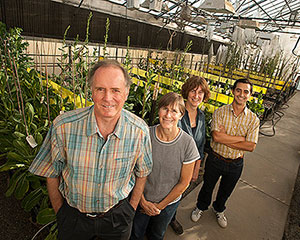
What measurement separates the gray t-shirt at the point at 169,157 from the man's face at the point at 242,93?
71 centimetres

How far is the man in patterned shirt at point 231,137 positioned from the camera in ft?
5.44

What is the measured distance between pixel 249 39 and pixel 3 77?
4.78 m

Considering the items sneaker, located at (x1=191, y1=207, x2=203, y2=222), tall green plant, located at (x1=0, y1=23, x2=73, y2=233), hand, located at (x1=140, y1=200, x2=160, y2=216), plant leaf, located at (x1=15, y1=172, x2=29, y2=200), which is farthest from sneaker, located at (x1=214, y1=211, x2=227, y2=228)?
plant leaf, located at (x1=15, y1=172, x2=29, y2=200)

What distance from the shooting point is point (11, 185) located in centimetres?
155

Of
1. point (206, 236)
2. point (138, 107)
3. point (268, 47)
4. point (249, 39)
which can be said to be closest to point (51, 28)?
point (138, 107)

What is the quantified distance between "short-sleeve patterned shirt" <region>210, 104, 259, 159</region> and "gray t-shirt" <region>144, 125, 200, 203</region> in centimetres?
64

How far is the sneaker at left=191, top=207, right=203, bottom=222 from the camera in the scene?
79.4 inches

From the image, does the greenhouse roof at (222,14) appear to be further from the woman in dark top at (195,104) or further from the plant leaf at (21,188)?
the plant leaf at (21,188)

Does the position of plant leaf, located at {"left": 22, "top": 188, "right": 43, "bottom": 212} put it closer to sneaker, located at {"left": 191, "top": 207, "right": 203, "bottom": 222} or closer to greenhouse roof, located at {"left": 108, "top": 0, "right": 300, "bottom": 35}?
sneaker, located at {"left": 191, "top": 207, "right": 203, "bottom": 222}

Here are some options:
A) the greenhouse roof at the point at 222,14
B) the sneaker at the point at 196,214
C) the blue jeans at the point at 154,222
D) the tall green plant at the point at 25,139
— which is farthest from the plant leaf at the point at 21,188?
the greenhouse roof at the point at 222,14

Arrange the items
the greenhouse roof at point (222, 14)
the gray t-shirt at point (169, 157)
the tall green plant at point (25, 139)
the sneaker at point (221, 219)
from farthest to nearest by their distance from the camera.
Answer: the greenhouse roof at point (222, 14) < the sneaker at point (221, 219) < the tall green plant at point (25, 139) < the gray t-shirt at point (169, 157)

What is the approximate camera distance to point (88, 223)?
1.07 m

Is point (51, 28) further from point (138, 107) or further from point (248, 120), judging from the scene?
point (248, 120)

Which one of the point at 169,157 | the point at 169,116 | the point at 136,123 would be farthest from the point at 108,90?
the point at 169,157
